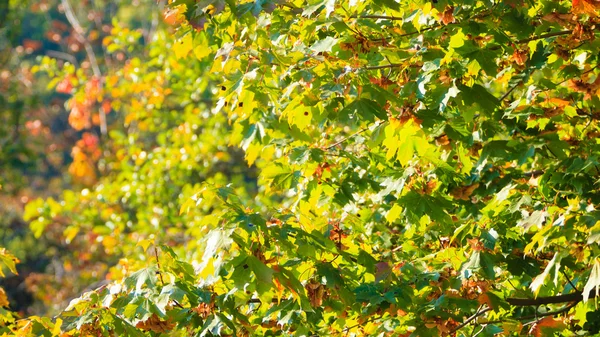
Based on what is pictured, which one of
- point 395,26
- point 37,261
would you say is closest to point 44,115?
point 37,261

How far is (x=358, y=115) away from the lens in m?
3.18

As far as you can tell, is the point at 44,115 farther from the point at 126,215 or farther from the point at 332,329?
the point at 332,329

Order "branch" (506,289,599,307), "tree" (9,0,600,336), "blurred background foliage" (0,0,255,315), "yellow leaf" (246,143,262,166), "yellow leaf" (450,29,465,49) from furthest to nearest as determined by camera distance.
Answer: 1. "blurred background foliage" (0,0,255,315)
2. "yellow leaf" (246,143,262,166)
3. "branch" (506,289,599,307)
4. "yellow leaf" (450,29,465,49)
5. "tree" (9,0,600,336)

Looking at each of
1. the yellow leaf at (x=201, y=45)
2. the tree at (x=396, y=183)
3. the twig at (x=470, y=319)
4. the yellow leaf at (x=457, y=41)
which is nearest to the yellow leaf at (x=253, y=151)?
the tree at (x=396, y=183)

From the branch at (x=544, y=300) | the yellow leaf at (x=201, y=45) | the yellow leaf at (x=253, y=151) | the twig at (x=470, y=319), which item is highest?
the yellow leaf at (x=201, y=45)

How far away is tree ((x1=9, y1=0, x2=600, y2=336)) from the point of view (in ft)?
10.4

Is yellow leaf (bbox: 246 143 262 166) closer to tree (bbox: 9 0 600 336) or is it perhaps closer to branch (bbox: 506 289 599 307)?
tree (bbox: 9 0 600 336)

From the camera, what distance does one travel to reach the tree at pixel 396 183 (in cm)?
317

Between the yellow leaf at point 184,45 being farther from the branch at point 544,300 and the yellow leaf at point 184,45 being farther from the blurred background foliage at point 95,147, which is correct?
the branch at point 544,300

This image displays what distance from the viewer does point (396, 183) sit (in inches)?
149

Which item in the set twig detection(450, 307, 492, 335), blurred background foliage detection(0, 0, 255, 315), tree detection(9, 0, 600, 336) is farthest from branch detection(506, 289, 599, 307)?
blurred background foliage detection(0, 0, 255, 315)

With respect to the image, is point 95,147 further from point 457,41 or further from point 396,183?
point 457,41

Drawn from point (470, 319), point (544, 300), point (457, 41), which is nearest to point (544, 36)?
point (457, 41)

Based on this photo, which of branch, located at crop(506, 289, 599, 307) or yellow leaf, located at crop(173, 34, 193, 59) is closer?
branch, located at crop(506, 289, 599, 307)
